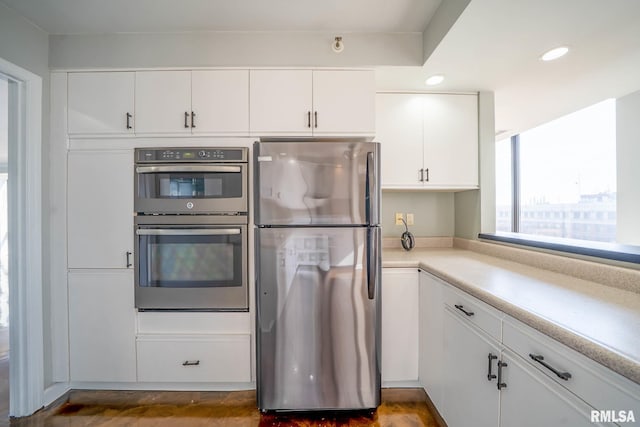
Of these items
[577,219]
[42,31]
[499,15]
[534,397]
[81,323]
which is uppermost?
[42,31]

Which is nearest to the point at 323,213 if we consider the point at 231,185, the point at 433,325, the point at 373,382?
the point at 231,185

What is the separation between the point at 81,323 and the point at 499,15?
302 centimetres

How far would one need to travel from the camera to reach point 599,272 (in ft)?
3.93

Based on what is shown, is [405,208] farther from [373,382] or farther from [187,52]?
[187,52]

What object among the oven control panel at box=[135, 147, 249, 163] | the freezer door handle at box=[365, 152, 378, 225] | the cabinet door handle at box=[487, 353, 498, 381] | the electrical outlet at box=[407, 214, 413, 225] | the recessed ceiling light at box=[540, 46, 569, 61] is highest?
the recessed ceiling light at box=[540, 46, 569, 61]

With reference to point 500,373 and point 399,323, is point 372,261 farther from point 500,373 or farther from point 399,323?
point 500,373

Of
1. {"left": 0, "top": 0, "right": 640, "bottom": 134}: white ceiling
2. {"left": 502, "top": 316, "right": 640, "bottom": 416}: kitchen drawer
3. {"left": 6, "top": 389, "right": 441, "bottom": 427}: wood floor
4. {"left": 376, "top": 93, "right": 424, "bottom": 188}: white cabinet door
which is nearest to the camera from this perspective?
{"left": 502, "top": 316, "right": 640, "bottom": 416}: kitchen drawer

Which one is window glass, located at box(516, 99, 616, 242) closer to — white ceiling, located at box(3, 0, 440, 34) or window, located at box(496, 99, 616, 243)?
window, located at box(496, 99, 616, 243)

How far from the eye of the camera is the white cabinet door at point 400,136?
207cm

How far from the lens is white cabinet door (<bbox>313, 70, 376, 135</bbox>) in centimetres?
177

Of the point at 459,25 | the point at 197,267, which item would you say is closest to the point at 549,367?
the point at 459,25

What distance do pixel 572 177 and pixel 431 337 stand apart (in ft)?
8.65

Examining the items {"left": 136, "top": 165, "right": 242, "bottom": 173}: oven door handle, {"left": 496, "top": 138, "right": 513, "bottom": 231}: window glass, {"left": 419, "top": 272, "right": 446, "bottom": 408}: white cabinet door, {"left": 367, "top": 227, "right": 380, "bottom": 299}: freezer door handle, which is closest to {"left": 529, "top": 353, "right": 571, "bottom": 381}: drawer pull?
{"left": 419, "top": 272, "right": 446, "bottom": 408}: white cabinet door

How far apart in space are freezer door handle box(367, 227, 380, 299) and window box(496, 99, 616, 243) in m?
1.51
